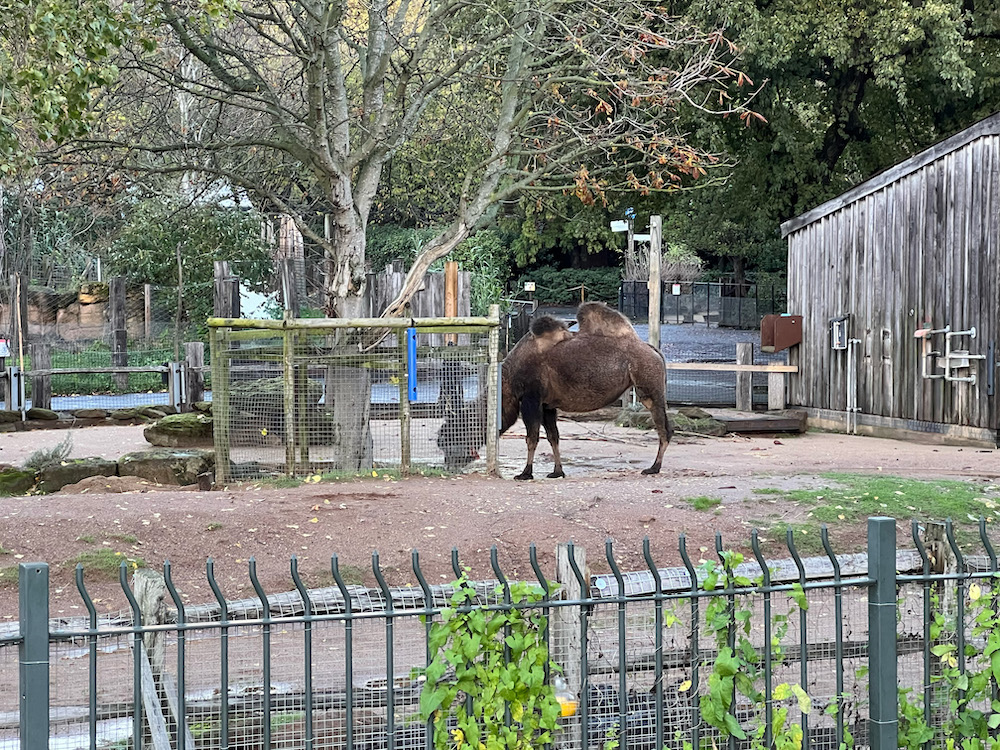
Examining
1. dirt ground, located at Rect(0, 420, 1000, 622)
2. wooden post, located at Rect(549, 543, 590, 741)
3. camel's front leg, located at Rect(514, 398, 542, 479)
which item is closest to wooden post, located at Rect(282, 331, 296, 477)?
dirt ground, located at Rect(0, 420, 1000, 622)

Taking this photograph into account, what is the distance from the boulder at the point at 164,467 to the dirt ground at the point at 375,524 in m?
0.92

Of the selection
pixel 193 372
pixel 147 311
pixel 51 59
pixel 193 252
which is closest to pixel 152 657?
pixel 51 59

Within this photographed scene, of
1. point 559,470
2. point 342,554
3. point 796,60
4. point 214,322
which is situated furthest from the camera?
point 796,60

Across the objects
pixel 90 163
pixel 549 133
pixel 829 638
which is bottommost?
pixel 829 638

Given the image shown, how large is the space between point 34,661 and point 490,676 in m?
1.34

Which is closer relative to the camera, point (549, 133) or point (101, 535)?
point (101, 535)

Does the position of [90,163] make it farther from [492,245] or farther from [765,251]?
[765,251]

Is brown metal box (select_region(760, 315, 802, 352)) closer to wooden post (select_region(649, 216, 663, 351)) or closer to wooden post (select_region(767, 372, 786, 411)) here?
wooden post (select_region(767, 372, 786, 411))

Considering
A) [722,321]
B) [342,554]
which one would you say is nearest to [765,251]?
[722,321]

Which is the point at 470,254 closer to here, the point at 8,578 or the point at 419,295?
the point at 419,295

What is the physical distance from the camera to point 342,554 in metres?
8.14

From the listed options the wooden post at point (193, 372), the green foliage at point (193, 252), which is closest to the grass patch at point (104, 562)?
the wooden post at point (193, 372)

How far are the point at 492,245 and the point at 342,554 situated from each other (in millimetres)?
30621

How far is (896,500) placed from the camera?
31.9 feet
